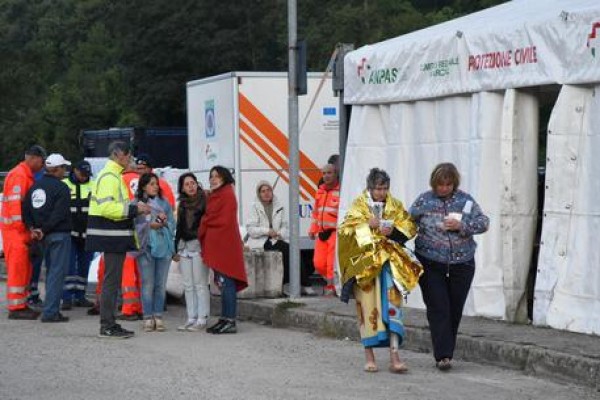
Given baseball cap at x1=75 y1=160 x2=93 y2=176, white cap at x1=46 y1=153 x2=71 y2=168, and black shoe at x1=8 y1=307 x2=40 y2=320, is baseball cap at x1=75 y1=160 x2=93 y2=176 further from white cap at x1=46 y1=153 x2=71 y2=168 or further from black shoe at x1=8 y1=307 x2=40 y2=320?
black shoe at x1=8 y1=307 x2=40 y2=320

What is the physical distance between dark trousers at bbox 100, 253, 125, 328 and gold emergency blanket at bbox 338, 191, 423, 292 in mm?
3389

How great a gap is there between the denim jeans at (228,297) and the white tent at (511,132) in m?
2.15

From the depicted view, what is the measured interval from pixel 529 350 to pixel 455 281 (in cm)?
80

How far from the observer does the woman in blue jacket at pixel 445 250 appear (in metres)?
11.0

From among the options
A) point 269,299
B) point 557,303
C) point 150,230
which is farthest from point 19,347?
point 557,303

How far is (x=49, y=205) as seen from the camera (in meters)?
15.2

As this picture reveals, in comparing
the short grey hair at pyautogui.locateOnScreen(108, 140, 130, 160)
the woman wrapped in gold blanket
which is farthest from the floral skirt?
the short grey hair at pyautogui.locateOnScreen(108, 140, 130, 160)

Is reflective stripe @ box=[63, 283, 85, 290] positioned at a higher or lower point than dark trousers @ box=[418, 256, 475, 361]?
lower

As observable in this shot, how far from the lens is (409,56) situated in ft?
47.2

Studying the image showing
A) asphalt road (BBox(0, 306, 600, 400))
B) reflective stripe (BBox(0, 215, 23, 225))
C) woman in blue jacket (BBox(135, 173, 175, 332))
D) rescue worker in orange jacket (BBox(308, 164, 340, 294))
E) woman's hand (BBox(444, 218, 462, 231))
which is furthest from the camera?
rescue worker in orange jacket (BBox(308, 164, 340, 294))

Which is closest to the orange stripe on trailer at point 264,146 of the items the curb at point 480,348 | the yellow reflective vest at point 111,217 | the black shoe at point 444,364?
the curb at point 480,348

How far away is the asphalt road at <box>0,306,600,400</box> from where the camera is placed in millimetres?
9945

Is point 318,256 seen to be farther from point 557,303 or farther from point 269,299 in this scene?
point 557,303

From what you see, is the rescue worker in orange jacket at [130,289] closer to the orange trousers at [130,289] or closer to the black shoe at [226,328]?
the orange trousers at [130,289]
